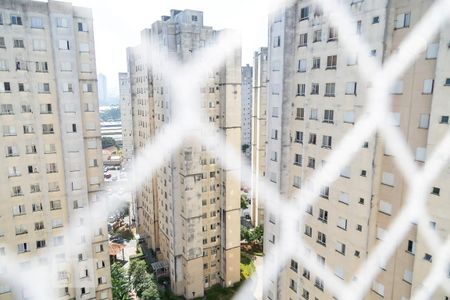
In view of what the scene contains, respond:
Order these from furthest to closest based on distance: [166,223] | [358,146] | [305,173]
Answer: [166,223]
[305,173]
[358,146]

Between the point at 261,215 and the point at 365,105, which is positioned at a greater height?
the point at 365,105

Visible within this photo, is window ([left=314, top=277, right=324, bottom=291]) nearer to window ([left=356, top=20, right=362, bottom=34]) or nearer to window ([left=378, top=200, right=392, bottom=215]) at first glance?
window ([left=378, top=200, right=392, bottom=215])

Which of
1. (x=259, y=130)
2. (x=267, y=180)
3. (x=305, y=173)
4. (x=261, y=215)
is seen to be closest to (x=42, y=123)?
(x=267, y=180)

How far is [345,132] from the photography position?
66.0 feet

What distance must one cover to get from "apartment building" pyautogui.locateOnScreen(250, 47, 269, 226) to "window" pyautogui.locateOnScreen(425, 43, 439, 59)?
41636 millimetres

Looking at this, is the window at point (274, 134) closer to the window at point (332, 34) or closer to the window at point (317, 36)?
the window at point (317, 36)

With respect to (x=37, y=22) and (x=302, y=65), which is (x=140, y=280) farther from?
(x=302, y=65)

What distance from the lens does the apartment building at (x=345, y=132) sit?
1683 centimetres

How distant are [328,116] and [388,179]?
544cm

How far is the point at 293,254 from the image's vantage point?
81.9 ft

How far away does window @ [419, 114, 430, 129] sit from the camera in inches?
663

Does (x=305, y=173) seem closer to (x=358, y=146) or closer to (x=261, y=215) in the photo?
(x=358, y=146)

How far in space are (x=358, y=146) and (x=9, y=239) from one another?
27.9 meters

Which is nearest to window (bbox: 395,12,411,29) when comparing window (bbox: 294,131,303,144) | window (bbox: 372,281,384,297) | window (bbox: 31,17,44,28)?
window (bbox: 294,131,303,144)
